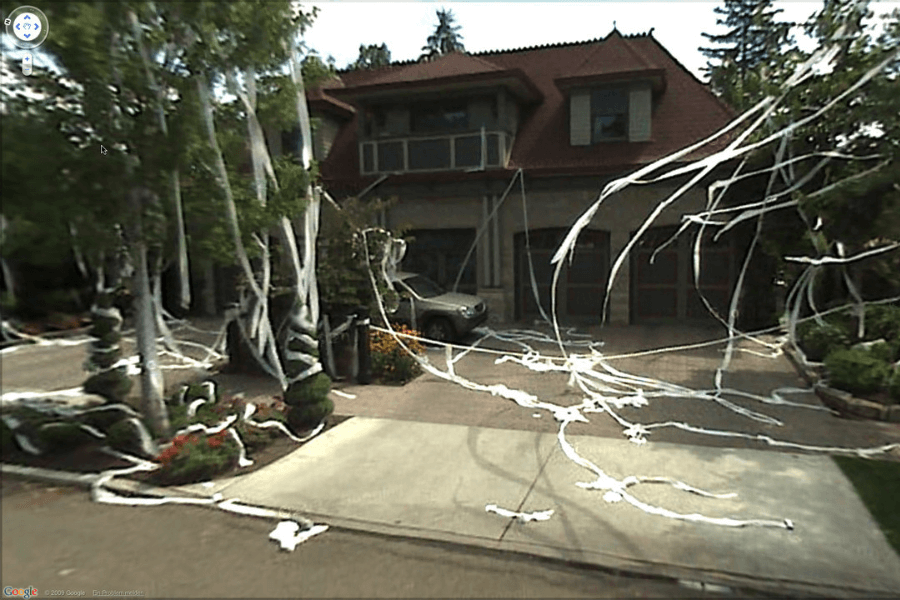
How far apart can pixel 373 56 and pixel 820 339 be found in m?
26.9

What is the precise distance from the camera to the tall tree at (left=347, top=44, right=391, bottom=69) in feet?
92.0

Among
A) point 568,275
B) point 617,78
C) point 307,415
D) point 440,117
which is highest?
point 617,78

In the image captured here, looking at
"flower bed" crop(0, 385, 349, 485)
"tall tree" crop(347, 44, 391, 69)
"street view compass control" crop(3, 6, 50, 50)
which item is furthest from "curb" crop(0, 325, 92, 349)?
"tall tree" crop(347, 44, 391, 69)

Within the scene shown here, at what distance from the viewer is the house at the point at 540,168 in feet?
47.4

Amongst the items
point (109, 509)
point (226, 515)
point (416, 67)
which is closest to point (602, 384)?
point (226, 515)

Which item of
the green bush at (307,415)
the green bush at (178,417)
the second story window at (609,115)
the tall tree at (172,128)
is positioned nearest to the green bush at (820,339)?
the second story window at (609,115)

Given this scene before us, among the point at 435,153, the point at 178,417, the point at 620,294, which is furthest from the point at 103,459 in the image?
the point at 620,294

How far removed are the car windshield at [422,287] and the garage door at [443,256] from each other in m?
2.84

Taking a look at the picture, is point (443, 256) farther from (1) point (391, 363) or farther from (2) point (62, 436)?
(2) point (62, 436)

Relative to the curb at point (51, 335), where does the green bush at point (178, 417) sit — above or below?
below

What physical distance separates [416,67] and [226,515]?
14279 millimetres

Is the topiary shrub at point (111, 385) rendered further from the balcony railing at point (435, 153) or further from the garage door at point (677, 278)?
the garage door at point (677, 278)

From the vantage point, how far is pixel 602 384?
8.92 metres

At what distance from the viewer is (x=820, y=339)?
929cm
